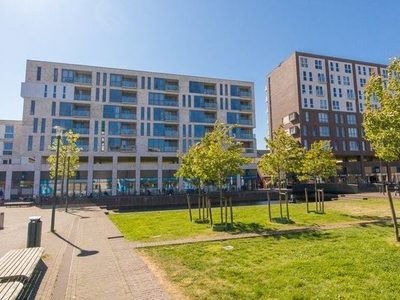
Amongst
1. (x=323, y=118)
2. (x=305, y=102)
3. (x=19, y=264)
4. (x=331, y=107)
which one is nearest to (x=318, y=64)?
(x=305, y=102)

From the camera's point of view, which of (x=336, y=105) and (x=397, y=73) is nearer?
(x=397, y=73)

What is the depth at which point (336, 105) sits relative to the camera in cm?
6425

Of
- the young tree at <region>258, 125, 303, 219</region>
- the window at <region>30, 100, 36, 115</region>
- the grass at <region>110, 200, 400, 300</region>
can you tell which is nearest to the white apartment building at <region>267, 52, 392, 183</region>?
the young tree at <region>258, 125, 303, 219</region>

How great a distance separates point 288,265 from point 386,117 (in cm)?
579

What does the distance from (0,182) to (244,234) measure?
45193 millimetres

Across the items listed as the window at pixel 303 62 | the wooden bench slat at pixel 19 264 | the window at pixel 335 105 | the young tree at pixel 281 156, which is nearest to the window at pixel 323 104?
the window at pixel 335 105

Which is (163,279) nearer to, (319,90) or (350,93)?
(319,90)

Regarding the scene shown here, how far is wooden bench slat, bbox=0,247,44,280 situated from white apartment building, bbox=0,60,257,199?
40.0 metres

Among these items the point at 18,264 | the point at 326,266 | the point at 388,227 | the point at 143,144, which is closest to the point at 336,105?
the point at 143,144

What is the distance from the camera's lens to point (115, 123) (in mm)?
48844

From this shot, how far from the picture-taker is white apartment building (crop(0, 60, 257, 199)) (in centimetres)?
4484

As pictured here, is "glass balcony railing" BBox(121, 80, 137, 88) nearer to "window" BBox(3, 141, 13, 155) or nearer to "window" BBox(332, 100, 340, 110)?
"window" BBox(3, 141, 13, 155)

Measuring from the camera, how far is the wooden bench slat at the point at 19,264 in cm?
584

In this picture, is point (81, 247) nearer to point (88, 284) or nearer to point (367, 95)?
point (88, 284)
